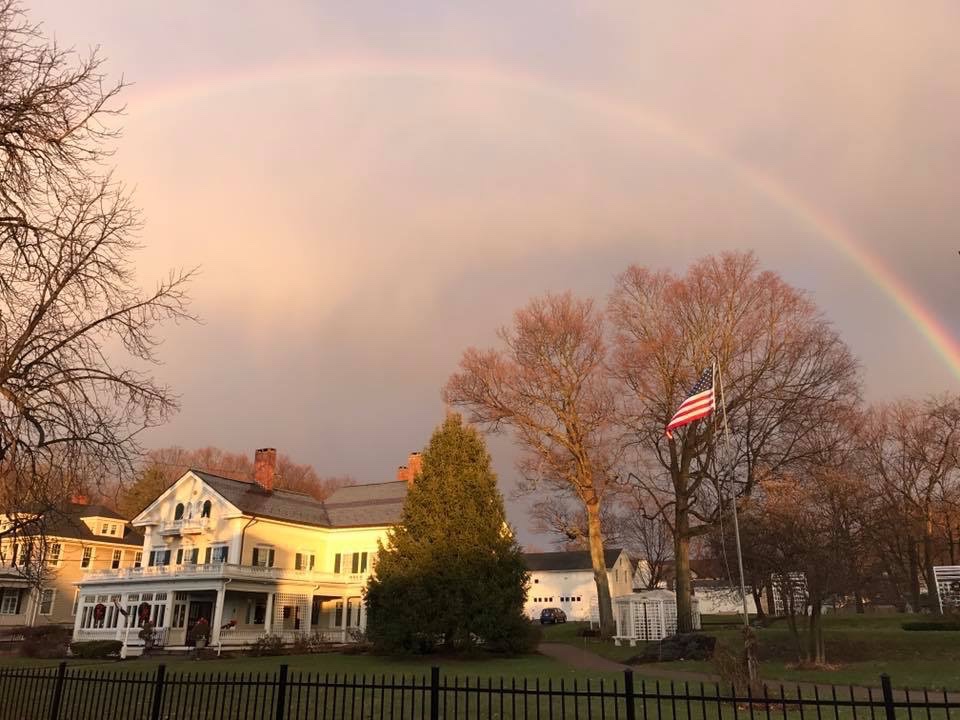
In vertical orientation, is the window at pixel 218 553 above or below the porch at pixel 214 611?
above

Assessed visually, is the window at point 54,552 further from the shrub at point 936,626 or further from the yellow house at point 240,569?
the shrub at point 936,626

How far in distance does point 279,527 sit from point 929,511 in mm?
45657

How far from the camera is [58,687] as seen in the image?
12023 millimetres

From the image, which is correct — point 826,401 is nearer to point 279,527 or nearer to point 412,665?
point 412,665

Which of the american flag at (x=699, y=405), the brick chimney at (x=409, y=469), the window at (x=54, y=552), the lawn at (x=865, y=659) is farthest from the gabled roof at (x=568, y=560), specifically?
the window at (x=54, y=552)

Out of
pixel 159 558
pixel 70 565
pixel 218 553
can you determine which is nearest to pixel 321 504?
pixel 218 553

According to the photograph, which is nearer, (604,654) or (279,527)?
(604,654)

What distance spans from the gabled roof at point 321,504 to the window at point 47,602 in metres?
21.1

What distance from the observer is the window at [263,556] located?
41812mm

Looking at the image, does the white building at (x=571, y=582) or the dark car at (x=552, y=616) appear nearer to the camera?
the dark car at (x=552, y=616)

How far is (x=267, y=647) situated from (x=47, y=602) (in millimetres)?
30117

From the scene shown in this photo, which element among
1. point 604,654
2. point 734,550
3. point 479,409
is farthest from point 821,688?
point 479,409

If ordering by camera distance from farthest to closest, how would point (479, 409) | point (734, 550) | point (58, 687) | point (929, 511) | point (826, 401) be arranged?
point (929, 511) < point (479, 409) < point (826, 401) < point (734, 550) < point (58, 687)

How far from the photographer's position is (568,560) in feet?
246
